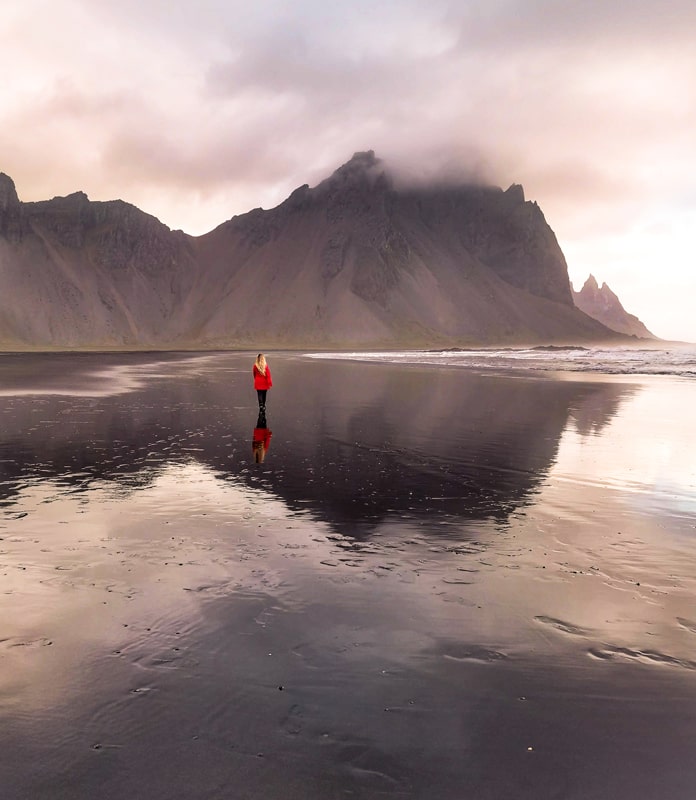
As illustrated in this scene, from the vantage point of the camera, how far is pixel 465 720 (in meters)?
4.51

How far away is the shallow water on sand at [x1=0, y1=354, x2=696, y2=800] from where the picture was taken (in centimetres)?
405

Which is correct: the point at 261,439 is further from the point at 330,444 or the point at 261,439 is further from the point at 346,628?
the point at 346,628

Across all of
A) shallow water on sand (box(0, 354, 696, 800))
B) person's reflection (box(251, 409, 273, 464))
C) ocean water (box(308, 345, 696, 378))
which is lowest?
person's reflection (box(251, 409, 273, 464))

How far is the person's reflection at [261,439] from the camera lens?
15250 millimetres

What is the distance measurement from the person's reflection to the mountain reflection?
2.9 inches

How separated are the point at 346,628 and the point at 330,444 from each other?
11.0 metres

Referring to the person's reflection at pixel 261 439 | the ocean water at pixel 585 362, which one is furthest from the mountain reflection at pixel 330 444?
the ocean water at pixel 585 362

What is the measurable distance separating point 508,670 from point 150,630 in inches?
131

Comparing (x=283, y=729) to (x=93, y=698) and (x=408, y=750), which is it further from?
(x=93, y=698)

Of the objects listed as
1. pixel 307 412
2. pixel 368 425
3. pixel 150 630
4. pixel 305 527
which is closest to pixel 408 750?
pixel 150 630

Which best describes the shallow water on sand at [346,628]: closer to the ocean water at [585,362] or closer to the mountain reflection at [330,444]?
the mountain reflection at [330,444]

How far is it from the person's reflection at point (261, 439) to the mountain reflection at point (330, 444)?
0.24 feet

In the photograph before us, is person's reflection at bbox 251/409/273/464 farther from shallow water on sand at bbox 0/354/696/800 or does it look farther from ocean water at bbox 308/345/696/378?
ocean water at bbox 308/345/696/378

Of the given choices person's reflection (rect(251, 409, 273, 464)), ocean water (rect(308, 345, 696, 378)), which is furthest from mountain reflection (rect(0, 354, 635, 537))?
ocean water (rect(308, 345, 696, 378))
